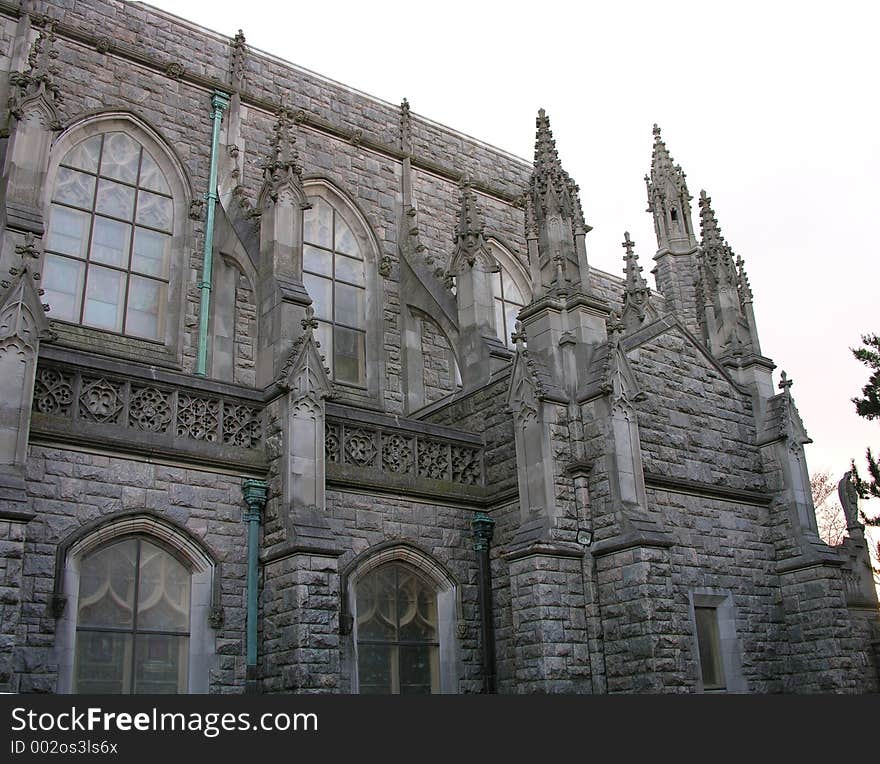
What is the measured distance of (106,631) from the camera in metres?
10.1

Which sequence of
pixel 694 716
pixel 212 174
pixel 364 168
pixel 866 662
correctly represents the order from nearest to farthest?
pixel 694 716 < pixel 866 662 < pixel 212 174 < pixel 364 168

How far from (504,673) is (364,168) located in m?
10.3

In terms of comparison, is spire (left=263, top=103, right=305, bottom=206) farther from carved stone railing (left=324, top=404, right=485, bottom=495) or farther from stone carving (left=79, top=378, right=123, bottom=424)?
stone carving (left=79, top=378, right=123, bottom=424)

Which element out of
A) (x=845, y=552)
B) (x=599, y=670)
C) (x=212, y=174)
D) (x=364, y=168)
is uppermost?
(x=364, y=168)

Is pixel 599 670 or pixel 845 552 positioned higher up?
pixel 845 552

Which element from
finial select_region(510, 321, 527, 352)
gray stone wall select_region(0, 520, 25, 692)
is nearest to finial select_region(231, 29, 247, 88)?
finial select_region(510, 321, 527, 352)

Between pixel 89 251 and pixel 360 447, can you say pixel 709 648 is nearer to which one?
pixel 360 447

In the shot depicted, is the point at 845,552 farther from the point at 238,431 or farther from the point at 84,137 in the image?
the point at 84,137

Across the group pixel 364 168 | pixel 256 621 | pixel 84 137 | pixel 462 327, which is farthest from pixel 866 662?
pixel 84 137

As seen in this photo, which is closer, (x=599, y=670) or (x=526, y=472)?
(x=599, y=670)

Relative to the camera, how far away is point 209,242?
15.6 metres

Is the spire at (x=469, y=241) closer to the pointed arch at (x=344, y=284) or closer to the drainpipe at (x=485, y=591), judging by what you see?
the pointed arch at (x=344, y=284)

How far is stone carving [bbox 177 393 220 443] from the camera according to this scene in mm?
11102

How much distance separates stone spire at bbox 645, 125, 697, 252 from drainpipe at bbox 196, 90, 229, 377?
1187 cm
